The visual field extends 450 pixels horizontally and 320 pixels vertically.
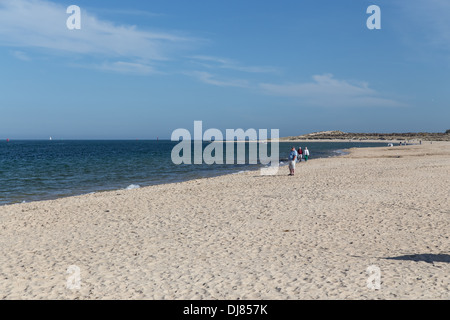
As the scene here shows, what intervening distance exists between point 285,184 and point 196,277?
13.1m

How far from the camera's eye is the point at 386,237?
921 centimetres

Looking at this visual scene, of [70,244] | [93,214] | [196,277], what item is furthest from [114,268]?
[93,214]

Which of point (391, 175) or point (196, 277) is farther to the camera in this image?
point (391, 175)

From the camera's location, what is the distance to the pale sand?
21.0 feet

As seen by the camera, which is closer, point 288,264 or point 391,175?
point 288,264

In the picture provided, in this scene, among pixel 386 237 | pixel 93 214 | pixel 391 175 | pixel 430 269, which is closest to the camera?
pixel 430 269

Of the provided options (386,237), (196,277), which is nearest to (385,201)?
(386,237)

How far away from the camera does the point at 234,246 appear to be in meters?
8.80

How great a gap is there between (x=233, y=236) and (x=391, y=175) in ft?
50.2

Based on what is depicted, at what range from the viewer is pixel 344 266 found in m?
7.28

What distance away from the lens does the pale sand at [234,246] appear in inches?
252
